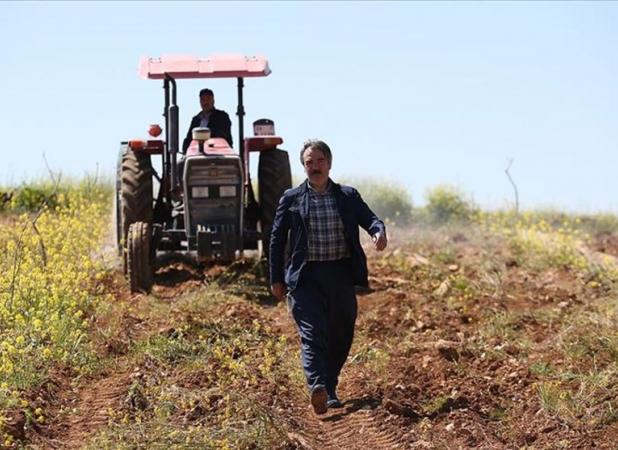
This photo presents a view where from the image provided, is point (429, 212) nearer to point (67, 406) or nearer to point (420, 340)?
point (420, 340)

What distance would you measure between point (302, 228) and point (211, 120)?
5478 millimetres

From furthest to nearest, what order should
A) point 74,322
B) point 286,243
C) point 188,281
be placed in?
1. point 188,281
2. point 74,322
3. point 286,243

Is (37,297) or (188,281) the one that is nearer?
(37,297)

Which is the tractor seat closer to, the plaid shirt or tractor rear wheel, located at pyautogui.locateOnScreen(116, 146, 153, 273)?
tractor rear wheel, located at pyautogui.locateOnScreen(116, 146, 153, 273)

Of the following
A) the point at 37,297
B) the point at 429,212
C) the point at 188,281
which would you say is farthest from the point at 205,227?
the point at 429,212

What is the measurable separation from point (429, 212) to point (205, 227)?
1151cm

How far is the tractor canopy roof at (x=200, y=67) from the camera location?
43.4 feet

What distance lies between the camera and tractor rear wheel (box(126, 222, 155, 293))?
42.1 feet

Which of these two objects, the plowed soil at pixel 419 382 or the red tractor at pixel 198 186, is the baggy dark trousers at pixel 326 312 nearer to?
the plowed soil at pixel 419 382

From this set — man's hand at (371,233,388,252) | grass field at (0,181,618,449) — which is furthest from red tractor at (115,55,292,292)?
man's hand at (371,233,388,252)

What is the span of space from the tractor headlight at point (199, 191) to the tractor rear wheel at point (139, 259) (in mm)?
598

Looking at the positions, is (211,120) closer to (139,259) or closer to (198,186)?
(198,186)

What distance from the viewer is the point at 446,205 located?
79.0 feet

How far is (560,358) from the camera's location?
9.02 meters
